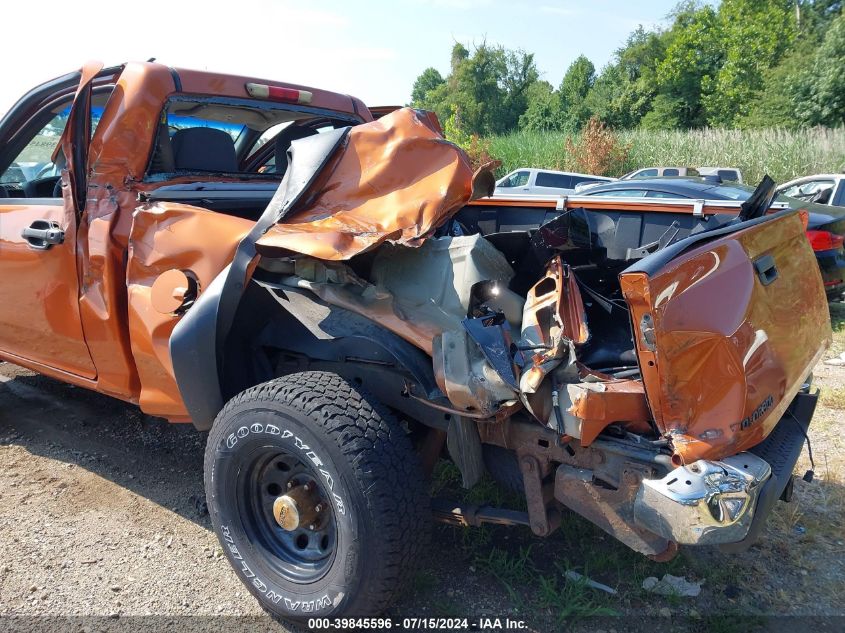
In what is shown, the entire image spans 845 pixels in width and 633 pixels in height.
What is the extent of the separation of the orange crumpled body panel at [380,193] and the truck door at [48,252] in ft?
4.54

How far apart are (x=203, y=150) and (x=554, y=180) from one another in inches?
518

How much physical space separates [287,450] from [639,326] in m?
1.30

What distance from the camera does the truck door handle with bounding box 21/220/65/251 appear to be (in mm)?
3184

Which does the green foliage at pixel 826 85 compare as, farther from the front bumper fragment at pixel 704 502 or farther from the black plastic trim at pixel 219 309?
the front bumper fragment at pixel 704 502

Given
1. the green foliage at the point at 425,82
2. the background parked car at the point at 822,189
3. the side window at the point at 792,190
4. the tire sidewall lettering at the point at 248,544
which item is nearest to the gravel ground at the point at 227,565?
the tire sidewall lettering at the point at 248,544

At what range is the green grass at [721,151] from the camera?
726 inches

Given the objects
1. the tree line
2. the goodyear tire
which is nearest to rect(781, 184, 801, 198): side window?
the goodyear tire

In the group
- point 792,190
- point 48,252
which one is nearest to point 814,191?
point 792,190

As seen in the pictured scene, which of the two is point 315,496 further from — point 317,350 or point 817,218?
point 817,218

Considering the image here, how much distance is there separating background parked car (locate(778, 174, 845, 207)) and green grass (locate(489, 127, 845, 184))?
28.5ft

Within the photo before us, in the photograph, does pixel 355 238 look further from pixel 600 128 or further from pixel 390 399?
pixel 600 128

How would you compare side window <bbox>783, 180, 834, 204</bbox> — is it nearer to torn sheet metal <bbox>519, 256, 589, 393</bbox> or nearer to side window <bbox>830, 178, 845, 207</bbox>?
side window <bbox>830, 178, 845, 207</bbox>

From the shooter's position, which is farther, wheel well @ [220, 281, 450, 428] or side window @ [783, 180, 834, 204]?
side window @ [783, 180, 834, 204]

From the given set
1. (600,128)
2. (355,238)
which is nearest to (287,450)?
(355,238)
